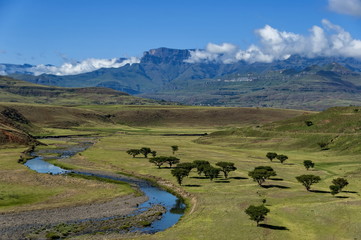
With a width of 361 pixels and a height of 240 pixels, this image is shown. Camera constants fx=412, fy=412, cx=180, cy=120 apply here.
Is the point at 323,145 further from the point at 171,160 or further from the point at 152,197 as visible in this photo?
the point at 152,197

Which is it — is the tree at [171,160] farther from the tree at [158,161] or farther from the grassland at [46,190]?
the grassland at [46,190]

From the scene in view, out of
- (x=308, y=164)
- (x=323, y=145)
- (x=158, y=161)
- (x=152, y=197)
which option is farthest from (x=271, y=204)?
(x=323, y=145)

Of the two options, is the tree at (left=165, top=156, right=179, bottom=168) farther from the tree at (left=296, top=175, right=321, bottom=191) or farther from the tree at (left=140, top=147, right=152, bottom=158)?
the tree at (left=296, top=175, right=321, bottom=191)

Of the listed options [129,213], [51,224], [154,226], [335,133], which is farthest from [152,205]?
[335,133]

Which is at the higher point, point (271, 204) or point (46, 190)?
point (271, 204)

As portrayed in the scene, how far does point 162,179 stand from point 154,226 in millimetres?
39475

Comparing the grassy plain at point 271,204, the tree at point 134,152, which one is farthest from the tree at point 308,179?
the tree at point 134,152

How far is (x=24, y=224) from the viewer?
62.8m

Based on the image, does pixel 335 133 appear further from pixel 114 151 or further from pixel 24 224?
pixel 24 224

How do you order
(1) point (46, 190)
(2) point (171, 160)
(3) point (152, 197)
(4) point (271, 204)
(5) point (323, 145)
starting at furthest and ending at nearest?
(5) point (323, 145)
(2) point (171, 160)
(1) point (46, 190)
(3) point (152, 197)
(4) point (271, 204)

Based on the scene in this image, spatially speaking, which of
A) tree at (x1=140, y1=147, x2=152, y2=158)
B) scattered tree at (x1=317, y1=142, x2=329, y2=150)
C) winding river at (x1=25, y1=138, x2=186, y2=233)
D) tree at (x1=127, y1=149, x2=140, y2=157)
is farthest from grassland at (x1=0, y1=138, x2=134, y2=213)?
scattered tree at (x1=317, y1=142, x2=329, y2=150)

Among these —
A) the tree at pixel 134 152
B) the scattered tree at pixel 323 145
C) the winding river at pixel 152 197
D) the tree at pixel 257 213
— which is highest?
the scattered tree at pixel 323 145

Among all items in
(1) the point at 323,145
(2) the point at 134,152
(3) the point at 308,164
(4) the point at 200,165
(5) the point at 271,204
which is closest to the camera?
(5) the point at 271,204

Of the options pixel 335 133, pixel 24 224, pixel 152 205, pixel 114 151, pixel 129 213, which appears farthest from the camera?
pixel 335 133
